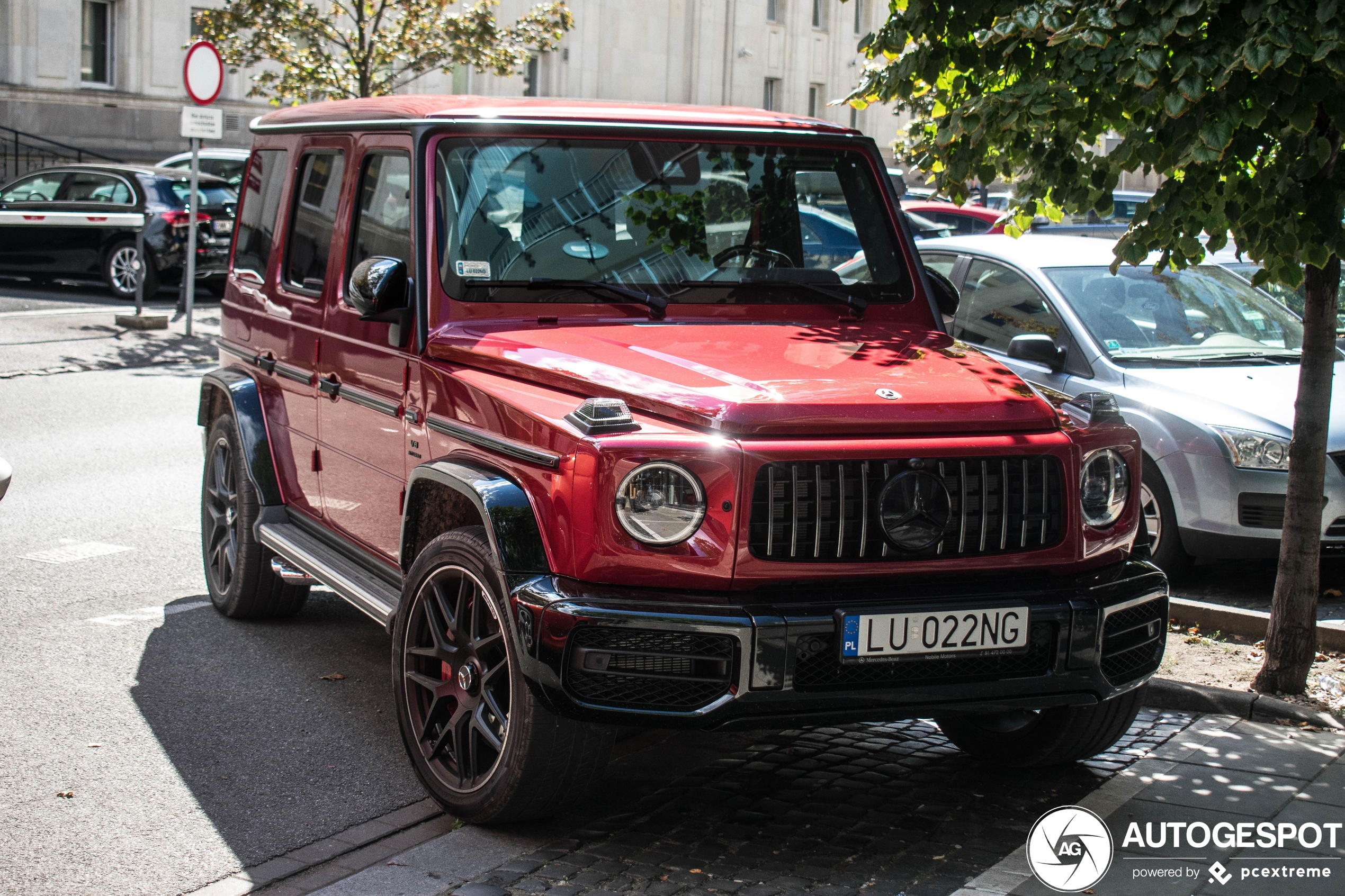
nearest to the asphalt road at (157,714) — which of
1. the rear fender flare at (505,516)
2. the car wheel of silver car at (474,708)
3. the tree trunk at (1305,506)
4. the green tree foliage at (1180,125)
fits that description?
the car wheel of silver car at (474,708)

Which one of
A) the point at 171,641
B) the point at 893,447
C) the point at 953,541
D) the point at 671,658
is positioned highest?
the point at 893,447

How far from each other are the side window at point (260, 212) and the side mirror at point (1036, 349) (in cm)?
342

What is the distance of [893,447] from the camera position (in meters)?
3.96

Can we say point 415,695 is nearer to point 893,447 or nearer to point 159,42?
point 893,447

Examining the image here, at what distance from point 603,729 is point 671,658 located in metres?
0.41

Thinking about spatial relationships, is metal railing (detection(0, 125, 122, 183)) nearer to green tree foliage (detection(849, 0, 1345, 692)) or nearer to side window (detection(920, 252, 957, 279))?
side window (detection(920, 252, 957, 279))

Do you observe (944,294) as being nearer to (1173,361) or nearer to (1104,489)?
(1104,489)

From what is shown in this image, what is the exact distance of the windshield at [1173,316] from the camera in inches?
306

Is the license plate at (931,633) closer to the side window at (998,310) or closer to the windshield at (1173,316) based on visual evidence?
the windshield at (1173,316)

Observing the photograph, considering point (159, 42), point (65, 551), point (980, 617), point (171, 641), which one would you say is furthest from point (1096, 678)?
point (159, 42)

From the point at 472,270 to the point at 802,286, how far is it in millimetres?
1147

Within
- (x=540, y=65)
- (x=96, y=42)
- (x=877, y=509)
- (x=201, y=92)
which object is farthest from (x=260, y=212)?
(x=540, y=65)

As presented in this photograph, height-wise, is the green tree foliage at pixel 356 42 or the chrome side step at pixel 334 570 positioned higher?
the green tree foliage at pixel 356 42

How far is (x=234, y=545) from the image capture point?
651 cm
